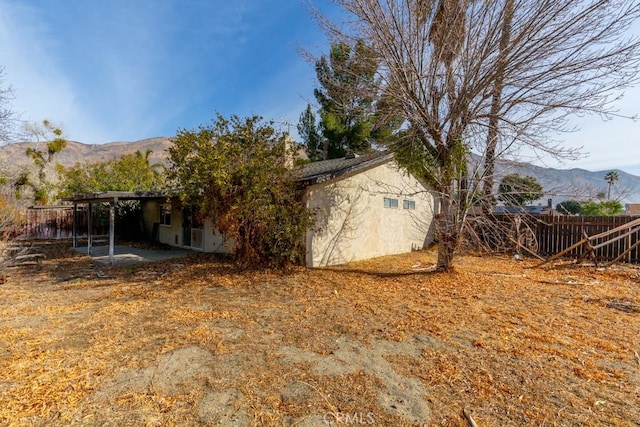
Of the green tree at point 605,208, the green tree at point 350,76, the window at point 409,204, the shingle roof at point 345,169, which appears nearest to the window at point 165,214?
the shingle roof at point 345,169

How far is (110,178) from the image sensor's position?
2041 centimetres

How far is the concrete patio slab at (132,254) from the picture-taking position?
10250 mm

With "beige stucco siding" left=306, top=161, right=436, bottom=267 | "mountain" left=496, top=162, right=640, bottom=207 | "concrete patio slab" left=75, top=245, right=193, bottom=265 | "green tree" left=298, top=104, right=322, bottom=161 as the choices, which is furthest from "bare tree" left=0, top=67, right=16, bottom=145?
"green tree" left=298, top=104, right=322, bottom=161

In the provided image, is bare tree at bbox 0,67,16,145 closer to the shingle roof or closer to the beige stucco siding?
the shingle roof

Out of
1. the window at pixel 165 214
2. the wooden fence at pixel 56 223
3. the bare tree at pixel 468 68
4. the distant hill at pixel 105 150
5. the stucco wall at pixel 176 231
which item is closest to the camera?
the bare tree at pixel 468 68

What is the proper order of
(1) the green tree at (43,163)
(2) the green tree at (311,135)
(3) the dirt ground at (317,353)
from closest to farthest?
(3) the dirt ground at (317,353) < (1) the green tree at (43,163) < (2) the green tree at (311,135)

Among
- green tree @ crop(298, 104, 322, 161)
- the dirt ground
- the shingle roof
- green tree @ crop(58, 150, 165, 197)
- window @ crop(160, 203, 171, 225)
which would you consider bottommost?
the dirt ground

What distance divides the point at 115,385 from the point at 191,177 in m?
5.14

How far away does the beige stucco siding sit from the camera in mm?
8977

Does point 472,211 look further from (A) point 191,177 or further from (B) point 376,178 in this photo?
(A) point 191,177

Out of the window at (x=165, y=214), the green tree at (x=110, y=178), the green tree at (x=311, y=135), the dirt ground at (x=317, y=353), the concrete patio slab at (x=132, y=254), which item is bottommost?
the dirt ground at (x=317, y=353)

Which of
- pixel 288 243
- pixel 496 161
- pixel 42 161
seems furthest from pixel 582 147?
pixel 42 161

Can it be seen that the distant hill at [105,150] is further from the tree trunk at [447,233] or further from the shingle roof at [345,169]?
the tree trunk at [447,233]

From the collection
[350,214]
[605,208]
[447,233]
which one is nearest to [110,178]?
[350,214]
